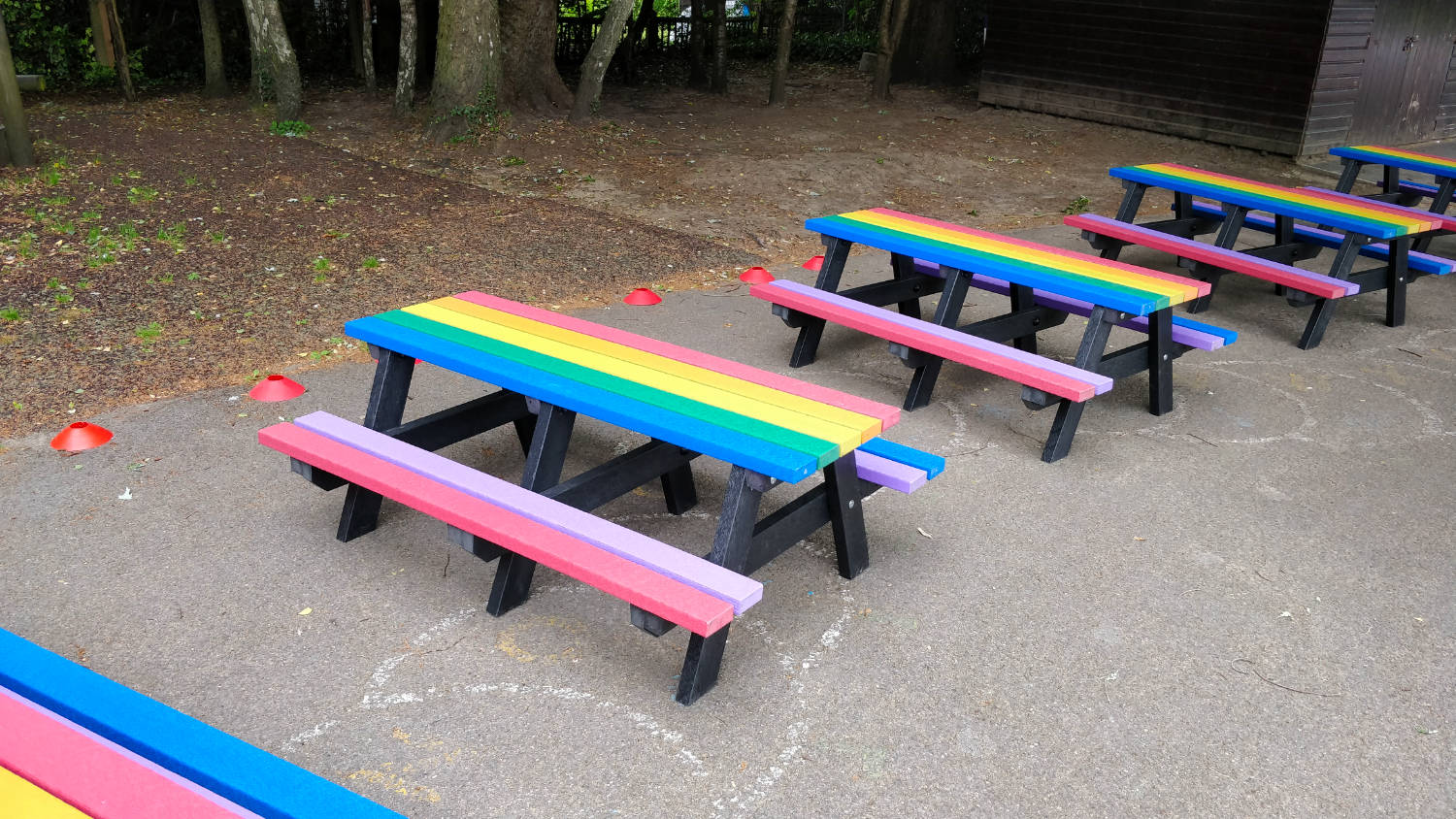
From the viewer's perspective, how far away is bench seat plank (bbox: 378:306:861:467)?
3092 mm

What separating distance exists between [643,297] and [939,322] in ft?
6.47

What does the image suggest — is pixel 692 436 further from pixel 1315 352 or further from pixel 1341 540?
pixel 1315 352

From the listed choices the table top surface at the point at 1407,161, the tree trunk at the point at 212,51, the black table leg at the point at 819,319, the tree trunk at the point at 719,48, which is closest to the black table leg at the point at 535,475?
the black table leg at the point at 819,319

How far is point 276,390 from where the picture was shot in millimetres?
4895

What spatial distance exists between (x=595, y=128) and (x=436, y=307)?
685 centimetres

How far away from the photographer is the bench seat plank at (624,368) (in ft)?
10.6

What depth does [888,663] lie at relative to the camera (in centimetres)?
317

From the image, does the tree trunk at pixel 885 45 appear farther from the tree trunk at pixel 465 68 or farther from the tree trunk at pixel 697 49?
the tree trunk at pixel 465 68

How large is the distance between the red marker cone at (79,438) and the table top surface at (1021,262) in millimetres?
3446

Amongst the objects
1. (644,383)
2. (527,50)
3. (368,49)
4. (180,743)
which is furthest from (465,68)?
(180,743)

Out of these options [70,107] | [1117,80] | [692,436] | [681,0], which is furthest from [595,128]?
[681,0]

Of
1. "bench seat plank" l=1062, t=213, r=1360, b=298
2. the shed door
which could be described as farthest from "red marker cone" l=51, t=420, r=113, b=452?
the shed door

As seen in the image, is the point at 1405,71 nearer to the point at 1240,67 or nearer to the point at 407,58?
the point at 1240,67

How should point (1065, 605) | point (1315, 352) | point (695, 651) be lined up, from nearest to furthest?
point (695, 651)
point (1065, 605)
point (1315, 352)
